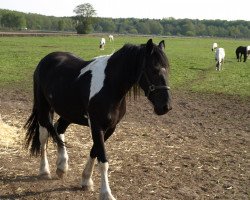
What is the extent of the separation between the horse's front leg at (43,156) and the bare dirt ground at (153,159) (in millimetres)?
127

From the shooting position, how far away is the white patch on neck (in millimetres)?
4648

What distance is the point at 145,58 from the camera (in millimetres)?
4207

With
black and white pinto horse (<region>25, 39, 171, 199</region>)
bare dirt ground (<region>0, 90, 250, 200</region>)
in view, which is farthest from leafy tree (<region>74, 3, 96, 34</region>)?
black and white pinto horse (<region>25, 39, 171, 199</region>)

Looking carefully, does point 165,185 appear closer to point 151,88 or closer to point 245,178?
point 245,178

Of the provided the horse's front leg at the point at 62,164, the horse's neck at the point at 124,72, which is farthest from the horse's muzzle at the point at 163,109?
the horse's front leg at the point at 62,164

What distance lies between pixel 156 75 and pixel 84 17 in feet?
294

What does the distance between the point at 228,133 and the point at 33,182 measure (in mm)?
4929

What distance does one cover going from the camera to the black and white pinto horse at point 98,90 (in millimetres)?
4160

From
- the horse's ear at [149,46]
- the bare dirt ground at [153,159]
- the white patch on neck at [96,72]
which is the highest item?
the horse's ear at [149,46]

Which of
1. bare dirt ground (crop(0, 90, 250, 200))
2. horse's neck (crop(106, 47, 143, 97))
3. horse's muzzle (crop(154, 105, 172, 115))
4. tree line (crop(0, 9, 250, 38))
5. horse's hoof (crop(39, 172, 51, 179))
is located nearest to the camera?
horse's muzzle (crop(154, 105, 172, 115))

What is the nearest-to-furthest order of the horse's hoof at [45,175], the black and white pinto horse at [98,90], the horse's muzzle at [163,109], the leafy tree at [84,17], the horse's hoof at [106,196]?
the horse's muzzle at [163,109] → the black and white pinto horse at [98,90] → the horse's hoof at [106,196] → the horse's hoof at [45,175] → the leafy tree at [84,17]

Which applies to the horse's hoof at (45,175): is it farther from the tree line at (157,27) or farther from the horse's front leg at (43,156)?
the tree line at (157,27)

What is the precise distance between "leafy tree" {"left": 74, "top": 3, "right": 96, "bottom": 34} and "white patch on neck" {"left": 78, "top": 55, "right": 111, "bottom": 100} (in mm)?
81470

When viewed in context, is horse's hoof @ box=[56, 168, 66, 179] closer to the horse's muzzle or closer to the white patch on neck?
the white patch on neck
